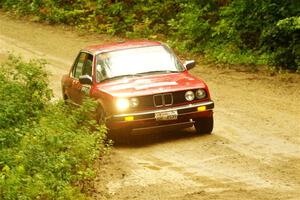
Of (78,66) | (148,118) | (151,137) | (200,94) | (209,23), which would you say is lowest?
(151,137)

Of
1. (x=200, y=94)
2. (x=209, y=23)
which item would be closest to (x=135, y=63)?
(x=200, y=94)

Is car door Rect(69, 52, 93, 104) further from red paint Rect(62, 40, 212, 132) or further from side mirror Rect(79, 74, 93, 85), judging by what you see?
red paint Rect(62, 40, 212, 132)

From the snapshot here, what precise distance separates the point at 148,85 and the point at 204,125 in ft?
3.97

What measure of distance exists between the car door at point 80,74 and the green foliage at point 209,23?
6394 millimetres

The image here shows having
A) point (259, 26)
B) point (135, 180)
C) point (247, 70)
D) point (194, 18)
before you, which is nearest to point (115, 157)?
point (135, 180)

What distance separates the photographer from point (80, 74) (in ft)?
46.8

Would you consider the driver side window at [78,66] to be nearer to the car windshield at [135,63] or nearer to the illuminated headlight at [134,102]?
the car windshield at [135,63]

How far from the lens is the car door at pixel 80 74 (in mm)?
13633

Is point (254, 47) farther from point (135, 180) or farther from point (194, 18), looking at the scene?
point (135, 180)

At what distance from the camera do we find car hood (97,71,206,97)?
484 inches

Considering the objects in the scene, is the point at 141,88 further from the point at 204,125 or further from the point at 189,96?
the point at 204,125

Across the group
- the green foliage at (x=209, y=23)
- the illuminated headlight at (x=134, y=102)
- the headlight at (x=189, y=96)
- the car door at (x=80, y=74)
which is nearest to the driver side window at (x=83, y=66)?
the car door at (x=80, y=74)

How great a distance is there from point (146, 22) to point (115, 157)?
16433 millimetres

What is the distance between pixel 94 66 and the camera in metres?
13.5
